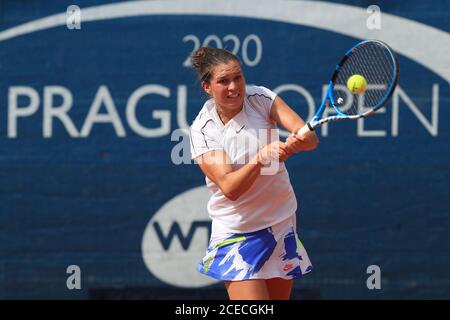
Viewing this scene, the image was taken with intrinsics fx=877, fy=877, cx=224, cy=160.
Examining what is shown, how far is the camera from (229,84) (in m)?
3.20

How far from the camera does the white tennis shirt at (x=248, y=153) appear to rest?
327 cm

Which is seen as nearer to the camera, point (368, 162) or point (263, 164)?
point (263, 164)

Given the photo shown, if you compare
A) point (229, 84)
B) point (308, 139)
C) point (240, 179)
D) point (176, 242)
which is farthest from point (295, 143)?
point (176, 242)

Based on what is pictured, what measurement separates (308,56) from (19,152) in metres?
1.62

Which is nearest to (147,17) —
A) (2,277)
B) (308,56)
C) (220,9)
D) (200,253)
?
(220,9)

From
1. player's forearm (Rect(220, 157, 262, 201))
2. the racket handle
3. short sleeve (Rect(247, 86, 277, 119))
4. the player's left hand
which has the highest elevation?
short sleeve (Rect(247, 86, 277, 119))

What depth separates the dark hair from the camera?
3244 millimetres

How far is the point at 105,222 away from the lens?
15.4ft

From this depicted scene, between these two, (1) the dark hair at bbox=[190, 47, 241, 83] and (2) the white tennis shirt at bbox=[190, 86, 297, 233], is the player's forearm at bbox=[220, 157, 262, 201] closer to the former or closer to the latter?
(2) the white tennis shirt at bbox=[190, 86, 297, 233]

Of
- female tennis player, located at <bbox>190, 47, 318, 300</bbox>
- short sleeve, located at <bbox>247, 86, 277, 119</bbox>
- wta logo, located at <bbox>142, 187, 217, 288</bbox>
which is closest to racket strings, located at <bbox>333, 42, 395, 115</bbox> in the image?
short sleeve, located at <bbox>247, 86, 277, 119</bbox>

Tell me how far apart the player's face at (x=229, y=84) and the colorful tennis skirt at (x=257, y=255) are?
0.50 metres

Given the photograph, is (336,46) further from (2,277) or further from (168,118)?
(2,277)

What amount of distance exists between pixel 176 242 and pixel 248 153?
154cm

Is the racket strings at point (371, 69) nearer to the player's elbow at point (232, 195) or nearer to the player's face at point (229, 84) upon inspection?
the player's face at point (229, 84)
